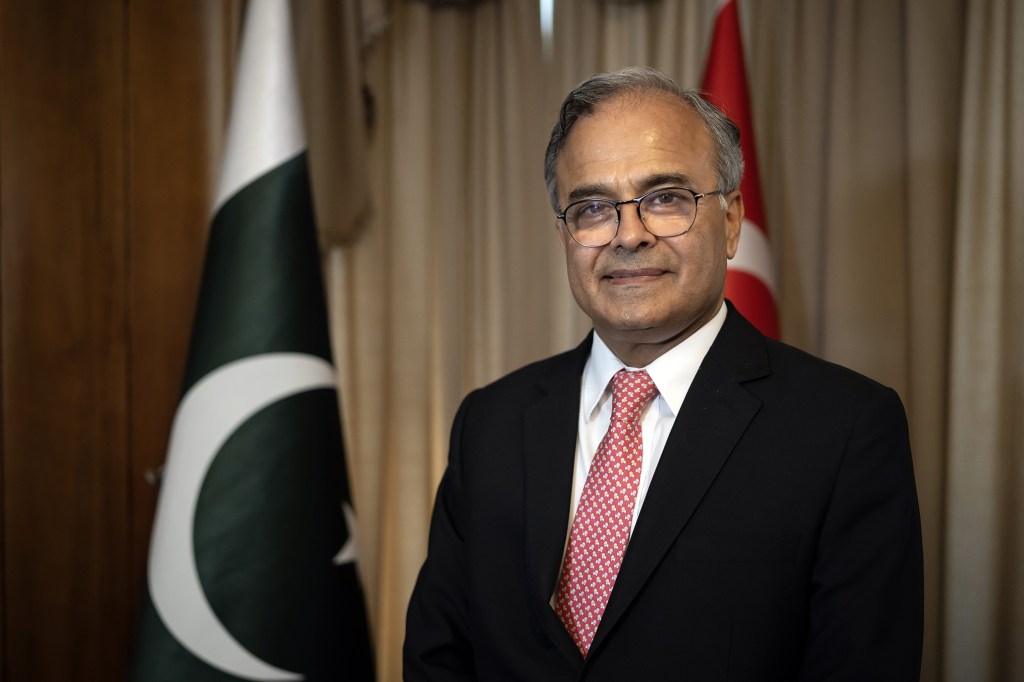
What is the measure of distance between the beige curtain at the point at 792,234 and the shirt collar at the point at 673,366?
96 cm

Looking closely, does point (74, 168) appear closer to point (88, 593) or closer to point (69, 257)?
point (69, 257)

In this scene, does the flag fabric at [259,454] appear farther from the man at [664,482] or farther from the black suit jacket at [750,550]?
the black suit jacket at [750,550]

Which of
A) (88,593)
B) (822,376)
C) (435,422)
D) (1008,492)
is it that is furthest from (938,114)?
(88,593)

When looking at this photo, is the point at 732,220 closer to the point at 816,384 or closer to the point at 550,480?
the point at 816,384

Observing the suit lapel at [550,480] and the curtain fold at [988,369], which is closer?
the suit lapel at [550,480]

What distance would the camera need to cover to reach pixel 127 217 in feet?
7.80

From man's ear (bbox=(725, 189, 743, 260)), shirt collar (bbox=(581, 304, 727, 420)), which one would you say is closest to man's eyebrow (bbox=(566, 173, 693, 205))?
man's ear (bbox=(725, 189, 743, 260))

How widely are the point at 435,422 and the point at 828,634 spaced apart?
5.81ft

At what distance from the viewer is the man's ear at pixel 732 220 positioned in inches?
61.9

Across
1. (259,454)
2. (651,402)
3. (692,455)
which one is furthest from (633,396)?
(259,454)

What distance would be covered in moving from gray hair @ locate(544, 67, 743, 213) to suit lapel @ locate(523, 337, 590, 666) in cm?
44

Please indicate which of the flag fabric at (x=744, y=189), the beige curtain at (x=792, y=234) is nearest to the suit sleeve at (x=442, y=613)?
the flag fabric at (x=744, y=189)

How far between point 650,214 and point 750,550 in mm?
602

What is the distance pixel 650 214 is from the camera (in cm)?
150
